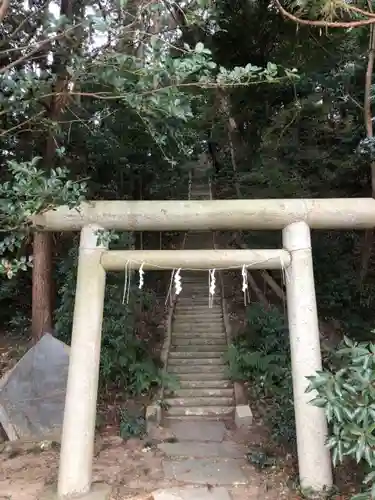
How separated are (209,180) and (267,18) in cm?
844

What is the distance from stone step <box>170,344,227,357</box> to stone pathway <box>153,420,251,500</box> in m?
1.86

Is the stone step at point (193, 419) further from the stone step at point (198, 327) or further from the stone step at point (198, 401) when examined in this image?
the stone step at point (198, 327)

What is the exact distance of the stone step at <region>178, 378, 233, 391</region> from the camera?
301 inches

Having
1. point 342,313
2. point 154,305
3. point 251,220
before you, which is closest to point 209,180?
point 154,305

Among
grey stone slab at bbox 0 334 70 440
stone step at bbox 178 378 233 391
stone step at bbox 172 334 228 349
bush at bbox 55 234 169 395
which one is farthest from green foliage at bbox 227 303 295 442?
grey stone slab at bbox 0 334 70 440

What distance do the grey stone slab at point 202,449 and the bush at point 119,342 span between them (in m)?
1.46

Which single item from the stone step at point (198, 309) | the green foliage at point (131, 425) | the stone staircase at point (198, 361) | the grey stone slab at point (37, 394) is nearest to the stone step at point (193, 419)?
the stone staircase at point (198, 361)

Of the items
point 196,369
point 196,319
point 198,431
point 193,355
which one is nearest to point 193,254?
point 198,431

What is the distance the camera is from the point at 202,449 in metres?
5.84

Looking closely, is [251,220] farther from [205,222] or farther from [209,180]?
[209,180]

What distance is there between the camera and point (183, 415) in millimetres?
7094

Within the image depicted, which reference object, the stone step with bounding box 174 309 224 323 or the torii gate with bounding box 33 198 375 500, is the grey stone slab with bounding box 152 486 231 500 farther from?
the stone step with bounding box 174 309 224 323

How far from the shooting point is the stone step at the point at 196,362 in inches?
328

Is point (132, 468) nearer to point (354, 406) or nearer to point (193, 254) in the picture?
point (193, 254)
